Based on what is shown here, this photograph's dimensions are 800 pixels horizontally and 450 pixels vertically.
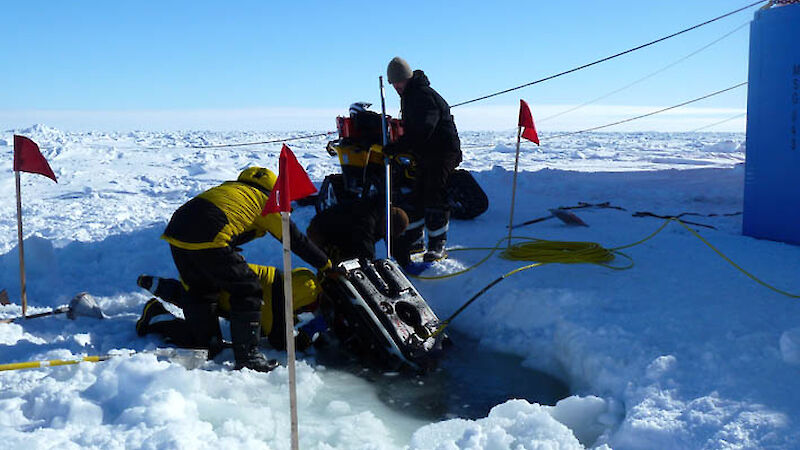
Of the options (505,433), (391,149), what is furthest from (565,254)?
(505,433)

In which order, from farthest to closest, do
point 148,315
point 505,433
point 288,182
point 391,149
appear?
1. point 391,149
2. point 148,315
3. point 505,433
4. point 288,182

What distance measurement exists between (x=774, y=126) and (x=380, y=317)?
4511mm

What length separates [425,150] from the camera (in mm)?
5332

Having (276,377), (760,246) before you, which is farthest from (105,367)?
(760,246)

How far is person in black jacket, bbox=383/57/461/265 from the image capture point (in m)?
5.10

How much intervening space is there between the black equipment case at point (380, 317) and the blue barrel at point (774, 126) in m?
3.99

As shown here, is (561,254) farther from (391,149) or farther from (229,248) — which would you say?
(229,248)

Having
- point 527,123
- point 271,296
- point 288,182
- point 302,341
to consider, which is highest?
point 527,123

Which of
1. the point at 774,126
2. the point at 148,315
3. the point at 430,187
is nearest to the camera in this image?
the point at 148,315

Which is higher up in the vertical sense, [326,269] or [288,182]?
[288,182]

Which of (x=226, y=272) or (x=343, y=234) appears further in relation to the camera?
(x=343, y=234)

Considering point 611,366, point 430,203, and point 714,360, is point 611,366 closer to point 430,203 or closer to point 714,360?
point 714,360

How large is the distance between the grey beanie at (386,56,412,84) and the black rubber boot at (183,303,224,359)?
245cm

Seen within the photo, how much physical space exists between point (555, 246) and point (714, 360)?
2.49 metres
